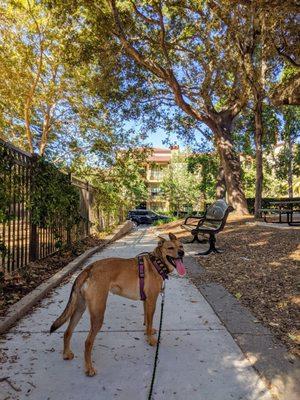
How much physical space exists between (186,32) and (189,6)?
267cm

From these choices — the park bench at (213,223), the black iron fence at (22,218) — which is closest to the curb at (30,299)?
the black iron fence at (22,218)

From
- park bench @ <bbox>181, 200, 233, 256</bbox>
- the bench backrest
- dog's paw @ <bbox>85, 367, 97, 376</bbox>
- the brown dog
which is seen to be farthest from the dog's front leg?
the bench backrest

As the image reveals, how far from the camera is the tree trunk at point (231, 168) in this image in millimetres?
19344

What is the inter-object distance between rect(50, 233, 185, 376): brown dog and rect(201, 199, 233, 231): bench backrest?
5.27m

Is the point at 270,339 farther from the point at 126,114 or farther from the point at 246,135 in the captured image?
the point at 246,135

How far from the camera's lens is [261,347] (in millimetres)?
3400

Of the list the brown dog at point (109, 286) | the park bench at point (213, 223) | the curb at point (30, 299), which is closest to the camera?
the brown dog at point (109, 286)

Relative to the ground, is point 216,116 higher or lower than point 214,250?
higher

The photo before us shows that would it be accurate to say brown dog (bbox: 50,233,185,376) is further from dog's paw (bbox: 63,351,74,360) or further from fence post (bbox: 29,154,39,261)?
fence post (bbox: 29,154,39,261)

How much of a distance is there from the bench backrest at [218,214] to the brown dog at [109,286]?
17.3ft

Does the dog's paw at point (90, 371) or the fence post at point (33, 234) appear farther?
the fence post at point (33, 234)

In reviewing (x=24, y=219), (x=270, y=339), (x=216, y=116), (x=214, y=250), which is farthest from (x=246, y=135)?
(x=270, y=339)

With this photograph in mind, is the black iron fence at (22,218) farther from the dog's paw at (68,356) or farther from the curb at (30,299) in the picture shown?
the dog's paw at (68,356)

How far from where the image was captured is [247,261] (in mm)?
7547
